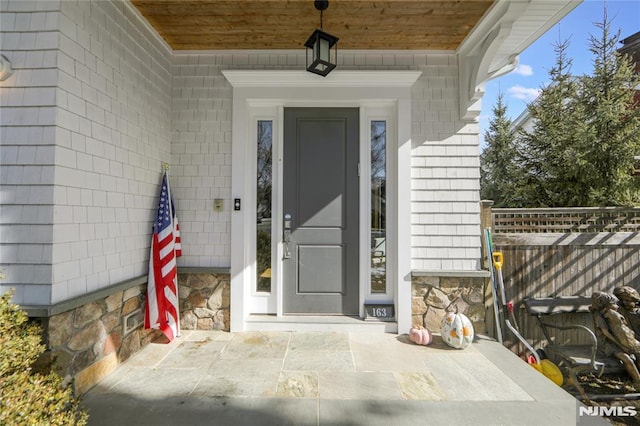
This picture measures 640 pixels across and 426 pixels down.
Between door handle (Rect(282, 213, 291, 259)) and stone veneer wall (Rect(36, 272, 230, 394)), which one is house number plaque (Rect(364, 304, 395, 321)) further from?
stone veneer wall (Rect(36, 272, 230, 394))

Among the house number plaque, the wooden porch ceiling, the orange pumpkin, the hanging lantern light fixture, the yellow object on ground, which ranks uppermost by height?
the wooden porch ceiling

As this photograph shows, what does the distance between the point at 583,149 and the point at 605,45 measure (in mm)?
2059

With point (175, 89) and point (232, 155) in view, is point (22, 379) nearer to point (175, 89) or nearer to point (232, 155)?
point (232, 155)

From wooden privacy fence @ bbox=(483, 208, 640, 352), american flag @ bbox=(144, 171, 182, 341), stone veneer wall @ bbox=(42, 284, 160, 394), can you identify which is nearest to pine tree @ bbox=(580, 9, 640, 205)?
wooden privacy fence @ bbox=(483, 208, 640, 352)

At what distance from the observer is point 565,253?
11.5 feet

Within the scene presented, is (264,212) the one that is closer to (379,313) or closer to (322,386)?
(379,313)

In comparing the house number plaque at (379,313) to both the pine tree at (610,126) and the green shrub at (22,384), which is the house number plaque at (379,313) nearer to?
the green shrub at (22,384)

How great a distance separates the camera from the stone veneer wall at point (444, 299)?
3166mm

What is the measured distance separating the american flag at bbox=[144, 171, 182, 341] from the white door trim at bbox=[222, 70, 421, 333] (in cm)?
56

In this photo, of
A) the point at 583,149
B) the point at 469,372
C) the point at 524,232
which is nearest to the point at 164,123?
the point at 469,372

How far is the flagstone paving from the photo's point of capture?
185 centimetres

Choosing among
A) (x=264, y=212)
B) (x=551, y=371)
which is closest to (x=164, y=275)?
(x=264, y=212)

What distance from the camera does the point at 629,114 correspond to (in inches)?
196

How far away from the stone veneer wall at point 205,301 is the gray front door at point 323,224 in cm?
63
